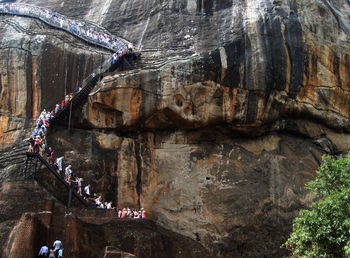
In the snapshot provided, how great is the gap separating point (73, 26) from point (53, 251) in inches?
594

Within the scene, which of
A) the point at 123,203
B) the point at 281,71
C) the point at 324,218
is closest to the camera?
the point at 324,218

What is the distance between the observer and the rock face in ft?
76.5

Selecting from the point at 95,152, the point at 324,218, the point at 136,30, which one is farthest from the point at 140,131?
the point at 324,218

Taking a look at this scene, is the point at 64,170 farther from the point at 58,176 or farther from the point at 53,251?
the point at 53,251

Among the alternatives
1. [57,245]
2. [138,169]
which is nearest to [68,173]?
[138,169]

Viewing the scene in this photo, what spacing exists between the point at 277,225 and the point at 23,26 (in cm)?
1721

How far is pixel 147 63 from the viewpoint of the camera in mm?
24719

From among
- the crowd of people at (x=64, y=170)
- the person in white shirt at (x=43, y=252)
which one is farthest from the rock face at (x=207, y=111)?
the person in white shirt at (x=43, y=252)

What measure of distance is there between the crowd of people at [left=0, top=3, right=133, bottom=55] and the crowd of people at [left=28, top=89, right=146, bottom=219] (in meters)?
5.63

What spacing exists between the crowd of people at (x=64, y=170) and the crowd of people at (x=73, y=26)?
18.5 feet

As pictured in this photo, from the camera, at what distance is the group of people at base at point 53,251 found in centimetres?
1543

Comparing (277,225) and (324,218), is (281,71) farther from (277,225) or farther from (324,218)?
(324,218)

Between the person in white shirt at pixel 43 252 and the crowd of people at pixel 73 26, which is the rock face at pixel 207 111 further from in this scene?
the person in white shirt at pixel 43 252

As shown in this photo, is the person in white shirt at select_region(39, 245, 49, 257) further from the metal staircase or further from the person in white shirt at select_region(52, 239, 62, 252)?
the metal staircase
